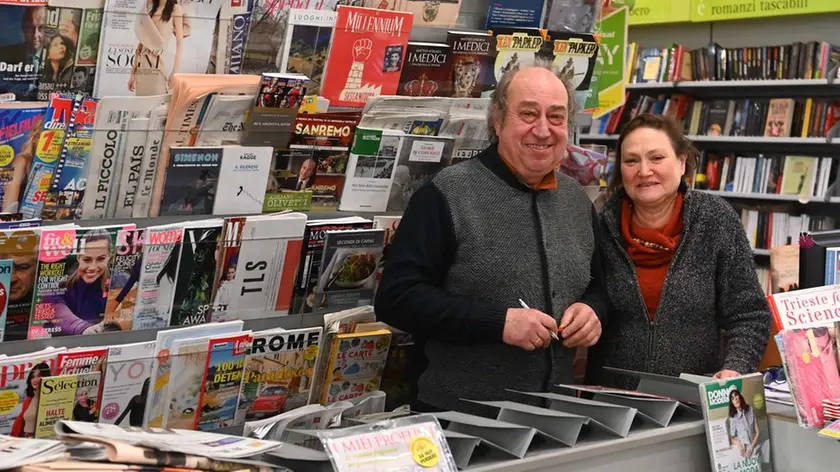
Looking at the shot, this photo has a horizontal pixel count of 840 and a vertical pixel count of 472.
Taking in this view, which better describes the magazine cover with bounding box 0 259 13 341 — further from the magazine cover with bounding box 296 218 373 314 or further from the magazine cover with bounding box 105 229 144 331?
the magazine cover with bounding box 296 218 373 314

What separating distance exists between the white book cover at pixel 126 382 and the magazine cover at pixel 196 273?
15 centimetres

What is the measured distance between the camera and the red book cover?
2.53 meters

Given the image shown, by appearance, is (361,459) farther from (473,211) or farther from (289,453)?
(473,211)

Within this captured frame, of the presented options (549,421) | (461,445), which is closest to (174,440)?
(461,445)

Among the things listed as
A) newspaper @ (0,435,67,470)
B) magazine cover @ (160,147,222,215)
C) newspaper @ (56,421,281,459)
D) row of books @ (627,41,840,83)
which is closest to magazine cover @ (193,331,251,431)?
magazine cover @ (160,147,222,215)

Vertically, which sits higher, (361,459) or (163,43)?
(163,43)

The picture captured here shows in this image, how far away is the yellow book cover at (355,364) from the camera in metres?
2.53

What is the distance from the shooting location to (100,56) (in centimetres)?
225

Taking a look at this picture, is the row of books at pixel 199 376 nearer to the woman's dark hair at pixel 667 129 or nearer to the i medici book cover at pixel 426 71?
the i medici book cover at pixel 426 71

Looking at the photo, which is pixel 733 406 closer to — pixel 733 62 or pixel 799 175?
pixel 799 175

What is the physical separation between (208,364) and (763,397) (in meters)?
1.21

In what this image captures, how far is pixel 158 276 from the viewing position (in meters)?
2.29

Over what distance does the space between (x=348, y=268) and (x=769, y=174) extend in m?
4.61

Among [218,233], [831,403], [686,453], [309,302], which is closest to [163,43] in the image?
[218,233]
